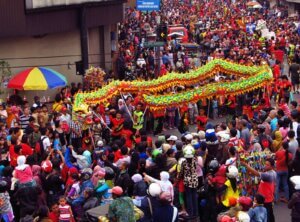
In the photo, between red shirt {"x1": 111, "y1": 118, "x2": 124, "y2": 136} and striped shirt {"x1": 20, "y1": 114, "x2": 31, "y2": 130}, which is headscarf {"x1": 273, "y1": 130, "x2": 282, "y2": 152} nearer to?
red shirt {"x1": 111, "y1": 118, "x2": 124, "y2": 136}

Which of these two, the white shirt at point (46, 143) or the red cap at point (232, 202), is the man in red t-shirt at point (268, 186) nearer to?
the red cap at point (232, 202)

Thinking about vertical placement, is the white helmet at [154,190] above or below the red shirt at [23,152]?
above

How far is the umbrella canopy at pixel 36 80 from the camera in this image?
21891mm

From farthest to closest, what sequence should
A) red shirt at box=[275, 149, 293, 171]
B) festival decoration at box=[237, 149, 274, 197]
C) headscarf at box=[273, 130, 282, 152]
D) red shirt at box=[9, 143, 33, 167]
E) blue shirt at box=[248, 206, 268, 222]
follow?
headscarf at box=[273, 130, 282, 152], red shirt at box=[9, 143, 33, 167], red shirt at box=[275, 149, 293, 171], festival decoration at box=[237, 149, 274, 197], blue shirt at box=[248, 206, 268, 222]

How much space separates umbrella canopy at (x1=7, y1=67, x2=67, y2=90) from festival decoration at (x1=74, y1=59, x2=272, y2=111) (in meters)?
3.65

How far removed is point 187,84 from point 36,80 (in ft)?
17.4

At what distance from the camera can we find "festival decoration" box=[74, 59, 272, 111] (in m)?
18.7

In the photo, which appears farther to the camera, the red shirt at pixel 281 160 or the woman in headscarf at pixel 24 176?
the red shirt at pixel 281 160

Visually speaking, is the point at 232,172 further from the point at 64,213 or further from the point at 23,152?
the point at 23,152

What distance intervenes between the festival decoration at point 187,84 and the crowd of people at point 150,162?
329mm

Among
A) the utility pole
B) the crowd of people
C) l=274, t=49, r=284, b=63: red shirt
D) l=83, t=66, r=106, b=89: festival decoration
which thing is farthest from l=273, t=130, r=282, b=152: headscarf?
l=274, t=49, r=284, b=63: red shirt

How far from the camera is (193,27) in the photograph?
42.2 m

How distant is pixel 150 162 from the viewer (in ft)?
41.9

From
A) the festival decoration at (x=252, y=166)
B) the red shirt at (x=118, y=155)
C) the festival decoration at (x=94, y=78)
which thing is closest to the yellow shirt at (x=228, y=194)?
the festival decoration at (x=252, y=166)
